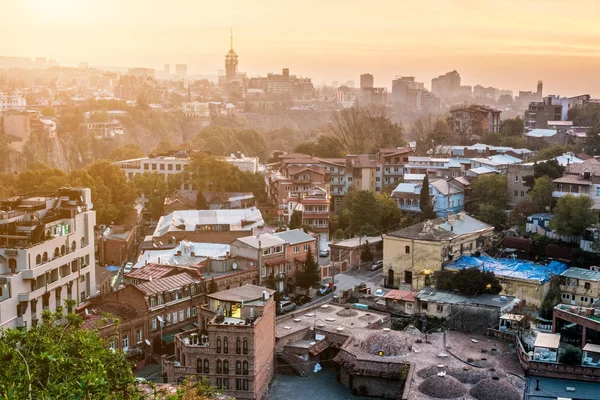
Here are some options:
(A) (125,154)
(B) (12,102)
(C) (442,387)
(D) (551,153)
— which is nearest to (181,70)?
(B) (12,102)

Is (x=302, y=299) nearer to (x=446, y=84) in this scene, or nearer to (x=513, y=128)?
(x=513, y=128)

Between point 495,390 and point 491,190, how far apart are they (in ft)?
40.9

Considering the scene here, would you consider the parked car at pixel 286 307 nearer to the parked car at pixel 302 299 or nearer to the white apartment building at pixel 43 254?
the parked car at pixel 302 299

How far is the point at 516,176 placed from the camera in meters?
24.9

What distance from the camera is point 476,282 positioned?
17.7m

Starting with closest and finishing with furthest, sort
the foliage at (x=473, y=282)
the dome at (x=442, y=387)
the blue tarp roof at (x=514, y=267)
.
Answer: the dome at (x=442, y=387) → the foliage at (x=473, y=282) → the blue tarp roof at (x=514, y=267)

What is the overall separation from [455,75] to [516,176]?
8880 centimetres

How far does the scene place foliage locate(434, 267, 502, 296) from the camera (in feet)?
57.9

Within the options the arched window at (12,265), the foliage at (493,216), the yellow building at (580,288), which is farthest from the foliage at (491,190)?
the arched window at (12,265)

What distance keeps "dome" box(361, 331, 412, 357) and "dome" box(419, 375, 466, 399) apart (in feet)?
4.98

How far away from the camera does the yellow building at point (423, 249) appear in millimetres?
19547

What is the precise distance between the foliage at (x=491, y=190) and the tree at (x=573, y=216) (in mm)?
4007

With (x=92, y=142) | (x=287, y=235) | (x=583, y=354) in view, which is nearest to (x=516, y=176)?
(x=287, y=235)

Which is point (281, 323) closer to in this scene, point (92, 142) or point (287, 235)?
point (287, 235)
